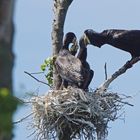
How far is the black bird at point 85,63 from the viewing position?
32.8 ft

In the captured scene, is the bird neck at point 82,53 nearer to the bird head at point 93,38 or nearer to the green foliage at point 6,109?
the bird head at point 93,38

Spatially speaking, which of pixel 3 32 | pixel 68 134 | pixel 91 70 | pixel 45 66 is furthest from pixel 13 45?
pixel 91 70

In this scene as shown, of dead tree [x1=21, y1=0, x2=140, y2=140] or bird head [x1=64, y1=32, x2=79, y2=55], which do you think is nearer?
dead tree [x1=21, y1=0, x2=140, y2=140]

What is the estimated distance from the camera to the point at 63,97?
9.45 meters

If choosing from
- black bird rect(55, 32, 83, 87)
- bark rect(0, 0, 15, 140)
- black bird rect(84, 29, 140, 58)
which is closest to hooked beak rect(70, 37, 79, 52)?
black bird rect(55, 32, 83, 87)

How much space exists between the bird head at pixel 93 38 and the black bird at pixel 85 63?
0.07 m

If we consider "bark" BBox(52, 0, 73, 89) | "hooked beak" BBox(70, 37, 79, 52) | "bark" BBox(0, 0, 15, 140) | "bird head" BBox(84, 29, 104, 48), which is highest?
"bark" BBox(0, 0, 15, 140)

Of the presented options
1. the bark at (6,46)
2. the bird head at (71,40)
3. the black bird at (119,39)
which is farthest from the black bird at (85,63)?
the bark at (6,46)

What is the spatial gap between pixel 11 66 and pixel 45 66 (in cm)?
728

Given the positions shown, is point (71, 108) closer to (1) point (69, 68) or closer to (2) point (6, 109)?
(1) point (69, 68)

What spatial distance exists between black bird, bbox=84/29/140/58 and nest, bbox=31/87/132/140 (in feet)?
2.79

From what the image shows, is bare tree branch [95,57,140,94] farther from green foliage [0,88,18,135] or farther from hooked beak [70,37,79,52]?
green foliage [0,88,18,135]

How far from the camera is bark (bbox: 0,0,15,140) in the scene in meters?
2.33

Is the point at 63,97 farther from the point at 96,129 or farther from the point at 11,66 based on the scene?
the point at 11,66
